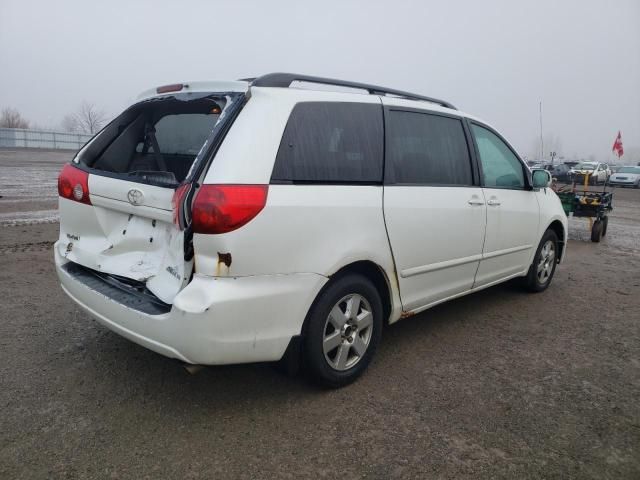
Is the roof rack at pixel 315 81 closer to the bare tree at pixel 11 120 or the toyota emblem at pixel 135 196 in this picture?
the toyota emblem at pixel 135 196

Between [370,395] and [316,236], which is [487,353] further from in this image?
[316,236]

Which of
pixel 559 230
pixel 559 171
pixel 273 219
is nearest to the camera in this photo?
pixel 273 219

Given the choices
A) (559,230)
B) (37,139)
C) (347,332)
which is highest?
(37,139)

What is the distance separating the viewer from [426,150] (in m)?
3.41

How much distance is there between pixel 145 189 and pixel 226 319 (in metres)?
0.88

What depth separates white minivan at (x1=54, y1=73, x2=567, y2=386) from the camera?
229 centimetres

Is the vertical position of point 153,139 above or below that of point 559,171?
below

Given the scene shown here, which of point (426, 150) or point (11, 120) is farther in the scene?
point (11, 120)

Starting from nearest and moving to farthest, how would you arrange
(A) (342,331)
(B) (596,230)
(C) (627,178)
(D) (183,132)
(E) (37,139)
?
(A) (342,331), (D) (183,132), (B) (596,230), (C) (627,178), (E) (37,139)

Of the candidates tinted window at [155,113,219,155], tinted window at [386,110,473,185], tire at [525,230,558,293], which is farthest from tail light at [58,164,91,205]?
tire at [525,230,558,293]

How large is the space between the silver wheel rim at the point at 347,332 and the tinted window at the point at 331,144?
74 cm

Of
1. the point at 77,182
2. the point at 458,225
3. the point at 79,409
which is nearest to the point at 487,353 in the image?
the point at 458,225

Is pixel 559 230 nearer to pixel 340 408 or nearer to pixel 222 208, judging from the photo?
pixel 340 408

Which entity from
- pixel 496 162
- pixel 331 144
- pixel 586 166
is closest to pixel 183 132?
pixel 331 144
